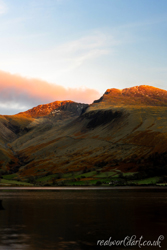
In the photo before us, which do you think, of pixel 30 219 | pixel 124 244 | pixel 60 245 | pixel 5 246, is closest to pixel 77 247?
pixel 60 245

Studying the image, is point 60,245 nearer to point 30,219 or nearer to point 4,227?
point 4,227

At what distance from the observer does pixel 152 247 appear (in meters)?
30.9

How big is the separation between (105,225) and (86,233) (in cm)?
714

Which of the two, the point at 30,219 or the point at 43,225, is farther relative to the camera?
the point at 30,219

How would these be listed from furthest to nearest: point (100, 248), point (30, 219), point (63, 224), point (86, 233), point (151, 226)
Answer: point (30, 219)
point (63, 224)
point (151, 226)
point (86, 233)
point (100, 248)

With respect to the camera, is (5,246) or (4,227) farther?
(4,227)

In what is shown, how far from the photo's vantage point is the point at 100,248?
99.4ft

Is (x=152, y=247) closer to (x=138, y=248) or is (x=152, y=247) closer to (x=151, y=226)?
(x=138, y=248)

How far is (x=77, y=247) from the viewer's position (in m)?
30.6

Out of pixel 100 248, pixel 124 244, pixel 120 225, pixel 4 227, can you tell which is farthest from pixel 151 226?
pixel 4 227

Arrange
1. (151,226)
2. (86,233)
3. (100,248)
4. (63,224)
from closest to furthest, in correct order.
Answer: (100,248) < (86,233) < (151,226) < (63,224)

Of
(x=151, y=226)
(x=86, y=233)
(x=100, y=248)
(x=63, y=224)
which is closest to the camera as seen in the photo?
(x=100, y=248)

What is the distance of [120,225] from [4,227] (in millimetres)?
15666

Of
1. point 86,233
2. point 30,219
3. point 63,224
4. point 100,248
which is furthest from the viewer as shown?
point 30,219
